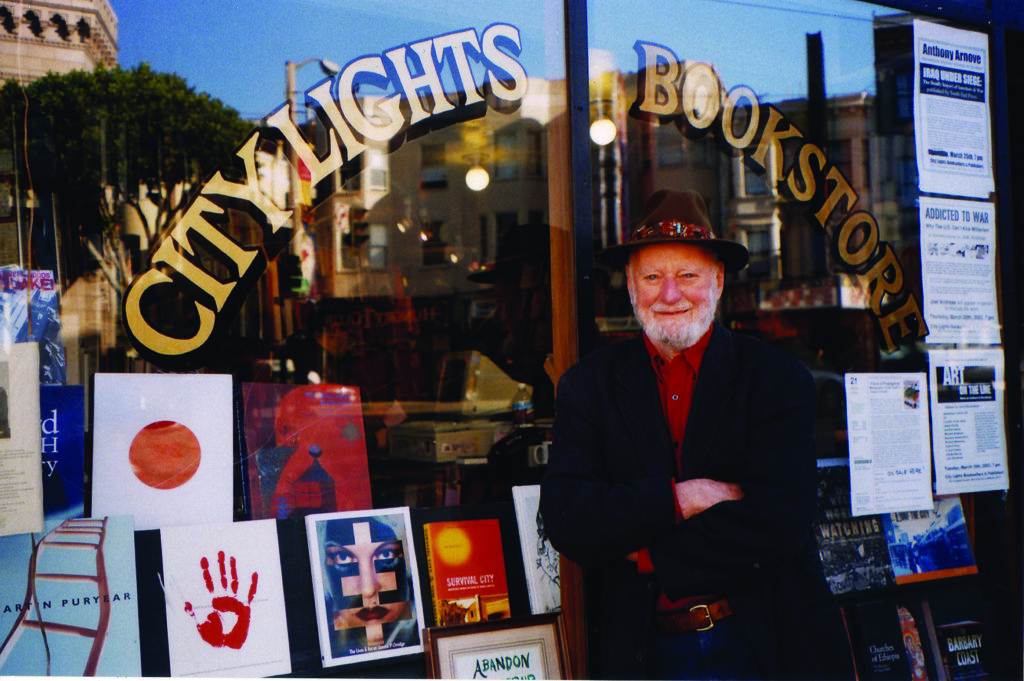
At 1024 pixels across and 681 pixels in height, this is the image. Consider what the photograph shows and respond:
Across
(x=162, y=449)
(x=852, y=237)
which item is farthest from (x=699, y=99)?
(x=162, y=449)

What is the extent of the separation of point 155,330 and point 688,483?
1.72 m

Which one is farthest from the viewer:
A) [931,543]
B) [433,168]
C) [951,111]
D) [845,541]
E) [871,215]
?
[433,168]

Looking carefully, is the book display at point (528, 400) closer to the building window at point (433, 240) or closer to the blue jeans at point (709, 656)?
the blue jeans at point (709, 656)

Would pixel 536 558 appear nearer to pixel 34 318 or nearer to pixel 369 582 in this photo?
pixel 369 582

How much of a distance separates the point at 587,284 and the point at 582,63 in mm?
721

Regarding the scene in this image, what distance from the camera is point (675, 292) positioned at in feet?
8.25

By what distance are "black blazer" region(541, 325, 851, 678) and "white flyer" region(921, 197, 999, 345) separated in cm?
137

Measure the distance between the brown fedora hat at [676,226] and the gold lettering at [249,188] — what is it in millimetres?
1254

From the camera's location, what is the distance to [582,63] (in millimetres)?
3033

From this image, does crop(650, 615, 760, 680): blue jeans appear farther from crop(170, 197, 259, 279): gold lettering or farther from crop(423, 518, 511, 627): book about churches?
crop(170, 197, 259, 279): gold lettering

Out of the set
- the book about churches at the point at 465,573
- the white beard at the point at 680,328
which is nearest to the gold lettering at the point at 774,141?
the white beard at the point at 680,328

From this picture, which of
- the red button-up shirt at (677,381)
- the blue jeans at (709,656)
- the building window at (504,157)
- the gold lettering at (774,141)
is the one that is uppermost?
the building window at (504,157)

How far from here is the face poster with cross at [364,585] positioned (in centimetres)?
273

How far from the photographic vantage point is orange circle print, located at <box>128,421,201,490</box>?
2.73 meters
